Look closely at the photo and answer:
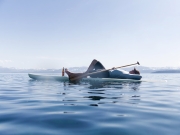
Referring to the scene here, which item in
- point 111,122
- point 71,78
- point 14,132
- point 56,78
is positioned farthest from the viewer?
point 56,78

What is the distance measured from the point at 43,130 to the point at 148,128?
8.61ft

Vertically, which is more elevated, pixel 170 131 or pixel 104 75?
pixel 104 75

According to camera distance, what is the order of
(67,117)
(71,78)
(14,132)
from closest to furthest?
(14,132) → (67,117) → (71,78)

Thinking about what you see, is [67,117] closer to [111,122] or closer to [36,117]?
[36,117]

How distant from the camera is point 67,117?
5164 mm

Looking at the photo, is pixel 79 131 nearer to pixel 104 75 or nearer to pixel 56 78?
pixel 104 75

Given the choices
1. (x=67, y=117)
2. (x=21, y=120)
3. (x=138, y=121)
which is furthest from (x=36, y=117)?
(x=138, y=121)

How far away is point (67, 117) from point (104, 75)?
64.9 feet

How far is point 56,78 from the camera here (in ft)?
84.9

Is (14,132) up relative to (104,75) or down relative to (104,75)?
down

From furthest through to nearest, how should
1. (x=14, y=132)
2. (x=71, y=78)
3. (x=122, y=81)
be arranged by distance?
(x=71, y=78), (x=122, y=81), (x=14, y=132)

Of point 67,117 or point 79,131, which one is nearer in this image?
point 79,131

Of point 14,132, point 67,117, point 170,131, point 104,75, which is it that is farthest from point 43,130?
point 104,75

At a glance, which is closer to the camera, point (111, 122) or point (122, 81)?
point (111, 122)
